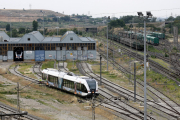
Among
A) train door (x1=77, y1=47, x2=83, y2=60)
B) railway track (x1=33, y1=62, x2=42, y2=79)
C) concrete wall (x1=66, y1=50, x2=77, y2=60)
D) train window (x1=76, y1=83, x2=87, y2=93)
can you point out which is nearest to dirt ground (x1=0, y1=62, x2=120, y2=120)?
train window (x1=76, y1=83, x2=87, y2=93)

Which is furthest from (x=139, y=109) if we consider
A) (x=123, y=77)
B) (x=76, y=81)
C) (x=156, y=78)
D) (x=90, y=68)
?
(x=90, y=68)

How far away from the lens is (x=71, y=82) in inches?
1308

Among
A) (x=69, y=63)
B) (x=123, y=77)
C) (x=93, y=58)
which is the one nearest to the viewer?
(x=123, y=77)

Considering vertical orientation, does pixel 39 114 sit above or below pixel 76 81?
below

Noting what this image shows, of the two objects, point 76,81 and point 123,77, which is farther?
point 123,77

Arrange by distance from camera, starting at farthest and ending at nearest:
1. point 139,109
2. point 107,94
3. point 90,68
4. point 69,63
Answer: point 69,63 < point 90,68 < point 107,94 < point 139,109

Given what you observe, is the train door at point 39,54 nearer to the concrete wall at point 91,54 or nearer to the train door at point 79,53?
the train door at point 79,53

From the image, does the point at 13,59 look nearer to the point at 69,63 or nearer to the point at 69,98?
the point at 69,63

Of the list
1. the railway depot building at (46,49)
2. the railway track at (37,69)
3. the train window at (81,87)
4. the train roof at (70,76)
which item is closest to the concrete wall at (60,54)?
the railway depot building at (46,49)

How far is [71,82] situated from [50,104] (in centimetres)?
427

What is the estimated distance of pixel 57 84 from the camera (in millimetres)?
36469

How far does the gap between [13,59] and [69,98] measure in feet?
123

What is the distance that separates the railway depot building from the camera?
217ft

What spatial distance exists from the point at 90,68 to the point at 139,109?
2919cm
